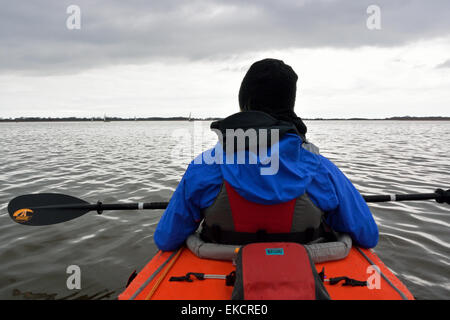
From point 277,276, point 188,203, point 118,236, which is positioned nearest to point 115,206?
point 118,236

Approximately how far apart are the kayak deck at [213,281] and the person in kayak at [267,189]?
6.8 inches

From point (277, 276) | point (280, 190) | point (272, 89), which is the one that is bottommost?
point (277, 276)

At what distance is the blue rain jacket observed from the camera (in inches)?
69.3

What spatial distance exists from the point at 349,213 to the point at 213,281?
1.15 m

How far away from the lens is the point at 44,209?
3.59 meters

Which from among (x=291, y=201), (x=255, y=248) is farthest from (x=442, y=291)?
(x=255, y=248)

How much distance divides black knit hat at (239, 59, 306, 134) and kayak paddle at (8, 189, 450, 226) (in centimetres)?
200

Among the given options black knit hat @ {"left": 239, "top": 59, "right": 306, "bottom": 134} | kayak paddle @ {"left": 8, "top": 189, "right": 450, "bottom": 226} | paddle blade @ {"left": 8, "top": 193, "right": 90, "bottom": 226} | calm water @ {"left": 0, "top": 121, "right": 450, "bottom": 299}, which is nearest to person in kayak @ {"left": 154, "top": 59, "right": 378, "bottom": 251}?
black knit hat @ {"left": 239, "top": 59, "right": 306, "bottom": 134}

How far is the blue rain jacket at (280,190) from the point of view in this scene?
5.78ft

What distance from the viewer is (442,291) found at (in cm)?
311

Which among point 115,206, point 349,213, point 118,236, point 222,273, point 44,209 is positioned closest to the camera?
point 222,273

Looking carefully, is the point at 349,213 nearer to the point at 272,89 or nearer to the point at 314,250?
the point at 314,250

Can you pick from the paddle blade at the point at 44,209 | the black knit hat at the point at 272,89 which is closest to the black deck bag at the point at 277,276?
the black knit hat at the point at 272,89
